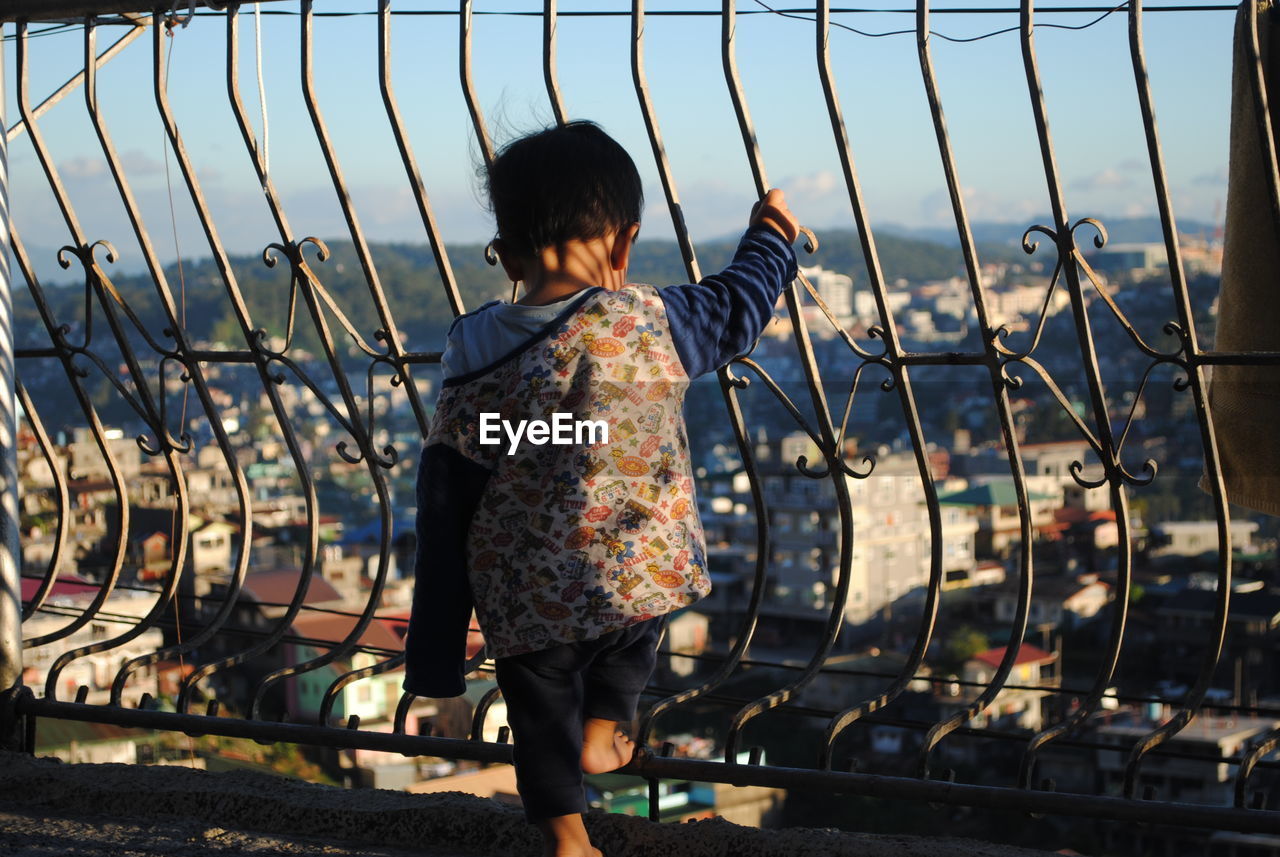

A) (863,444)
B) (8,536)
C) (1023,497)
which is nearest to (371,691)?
(8,536)

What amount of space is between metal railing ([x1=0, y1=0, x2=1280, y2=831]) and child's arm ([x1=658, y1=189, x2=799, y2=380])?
181 mm

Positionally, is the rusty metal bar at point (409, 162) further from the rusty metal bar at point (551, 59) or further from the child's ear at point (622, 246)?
the child's ear at point (622, 246)

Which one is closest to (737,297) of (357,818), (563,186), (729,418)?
(563,186)

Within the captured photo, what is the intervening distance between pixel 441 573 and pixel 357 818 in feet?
2.38

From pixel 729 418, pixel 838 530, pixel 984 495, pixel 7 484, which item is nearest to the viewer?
pixel 729 418

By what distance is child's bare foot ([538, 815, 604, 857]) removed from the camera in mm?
1878

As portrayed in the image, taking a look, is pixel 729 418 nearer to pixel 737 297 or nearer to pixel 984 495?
pixel 737 297

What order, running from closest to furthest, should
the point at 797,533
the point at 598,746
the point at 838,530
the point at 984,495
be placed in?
the point at 598,746
the point at 838,530
the point at 984,495
the point at 797,533

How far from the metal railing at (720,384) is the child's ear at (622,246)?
1.18 feet

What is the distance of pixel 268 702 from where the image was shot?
27.8ft

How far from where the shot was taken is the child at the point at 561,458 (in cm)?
177

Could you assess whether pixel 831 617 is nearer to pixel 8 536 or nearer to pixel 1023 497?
pixel 1023 497

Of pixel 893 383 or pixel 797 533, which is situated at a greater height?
pixel 893 383

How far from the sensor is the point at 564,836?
6.18 ft
